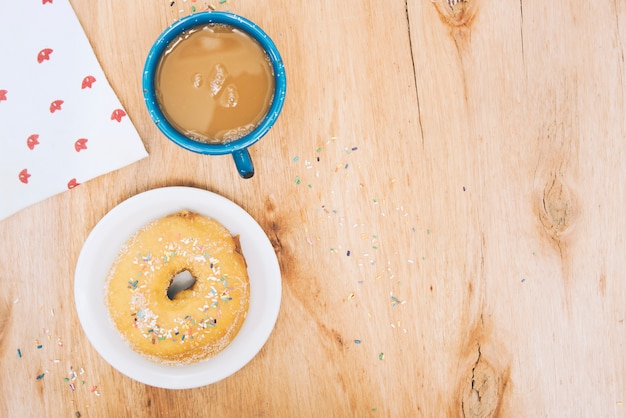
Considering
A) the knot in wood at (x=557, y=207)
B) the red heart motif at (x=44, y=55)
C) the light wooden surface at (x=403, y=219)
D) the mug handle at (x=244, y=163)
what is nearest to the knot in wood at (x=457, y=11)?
the light wooden surface at (x=403, y=219)

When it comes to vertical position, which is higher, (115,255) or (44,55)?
(44,55)

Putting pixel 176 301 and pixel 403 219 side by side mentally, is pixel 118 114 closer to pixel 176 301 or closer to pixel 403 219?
pixel 176 301

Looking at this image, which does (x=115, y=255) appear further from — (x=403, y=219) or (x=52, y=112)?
(x=403, y=219)

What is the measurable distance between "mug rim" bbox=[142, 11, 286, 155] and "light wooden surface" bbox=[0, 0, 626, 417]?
0.11 metres

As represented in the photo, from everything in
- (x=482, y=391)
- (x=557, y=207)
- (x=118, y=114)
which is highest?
(x=118, y=114)

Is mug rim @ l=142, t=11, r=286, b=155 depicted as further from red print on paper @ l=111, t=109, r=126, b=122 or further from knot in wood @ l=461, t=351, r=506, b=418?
knot in wood @ l=461, t=351, r=506, b=418

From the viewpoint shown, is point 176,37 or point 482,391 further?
point 482,391

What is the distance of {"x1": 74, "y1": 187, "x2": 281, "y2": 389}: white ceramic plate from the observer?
93 centimetres

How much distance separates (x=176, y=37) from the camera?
0.86m

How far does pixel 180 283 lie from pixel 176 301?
0.06m

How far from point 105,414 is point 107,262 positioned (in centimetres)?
27

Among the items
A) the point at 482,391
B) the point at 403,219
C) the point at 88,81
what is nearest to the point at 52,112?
the point at 88,81

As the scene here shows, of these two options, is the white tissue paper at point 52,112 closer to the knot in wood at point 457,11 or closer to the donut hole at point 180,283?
the donut hole at point 180,283

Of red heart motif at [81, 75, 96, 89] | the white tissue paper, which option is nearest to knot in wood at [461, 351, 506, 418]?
the white tissue paper
